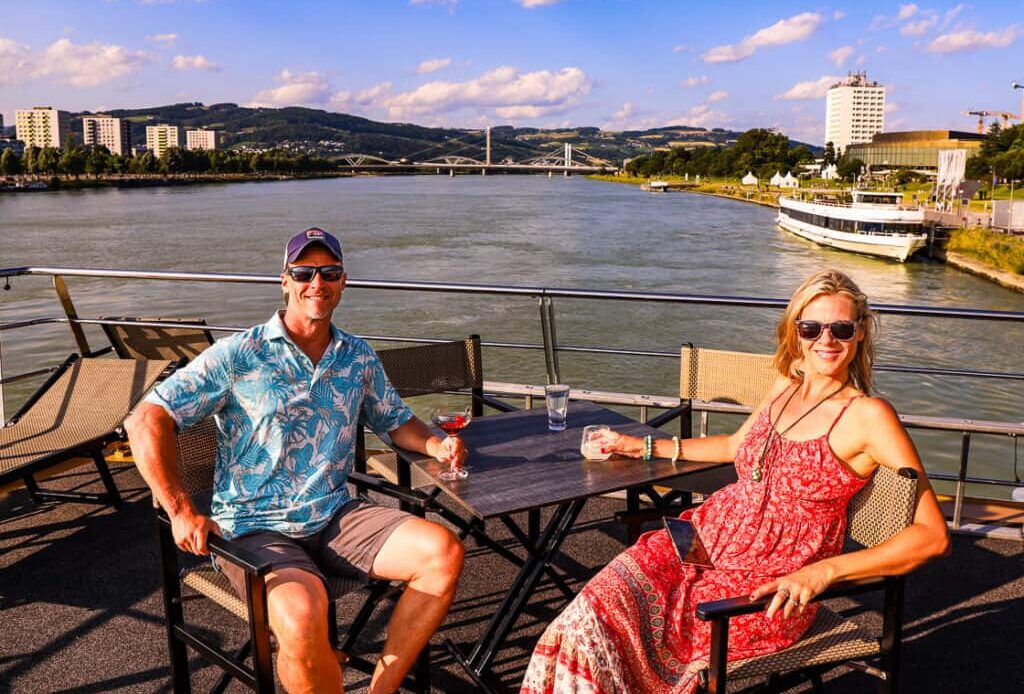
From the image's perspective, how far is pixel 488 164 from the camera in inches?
5084

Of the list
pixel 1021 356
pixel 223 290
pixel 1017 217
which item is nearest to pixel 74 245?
pixel 223 290

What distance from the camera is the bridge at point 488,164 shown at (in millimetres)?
119688

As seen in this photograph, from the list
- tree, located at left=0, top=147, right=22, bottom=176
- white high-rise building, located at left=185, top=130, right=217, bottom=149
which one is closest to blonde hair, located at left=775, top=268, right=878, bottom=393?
tree, located at left=0, top=147, right=22, bottom=176

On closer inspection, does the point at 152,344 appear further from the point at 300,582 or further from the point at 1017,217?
the point at 1017,217

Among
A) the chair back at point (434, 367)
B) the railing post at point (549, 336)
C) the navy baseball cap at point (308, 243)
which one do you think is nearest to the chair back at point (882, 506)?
the navy baseball cap at point (308, 243)

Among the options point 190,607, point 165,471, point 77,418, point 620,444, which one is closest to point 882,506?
point 620,444

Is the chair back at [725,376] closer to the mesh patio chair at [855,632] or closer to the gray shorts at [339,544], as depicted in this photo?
the mesh patio chair at [855,632]

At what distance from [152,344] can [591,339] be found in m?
13.6

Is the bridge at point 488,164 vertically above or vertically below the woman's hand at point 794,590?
above

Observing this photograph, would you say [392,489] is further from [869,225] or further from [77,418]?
[869,225]

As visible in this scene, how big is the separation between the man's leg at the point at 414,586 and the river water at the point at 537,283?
4.43 metres

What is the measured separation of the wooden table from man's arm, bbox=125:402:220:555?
0.57m

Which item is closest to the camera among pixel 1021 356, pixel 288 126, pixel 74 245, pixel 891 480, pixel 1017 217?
pixel 891 480

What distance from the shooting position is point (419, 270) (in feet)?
84.3
